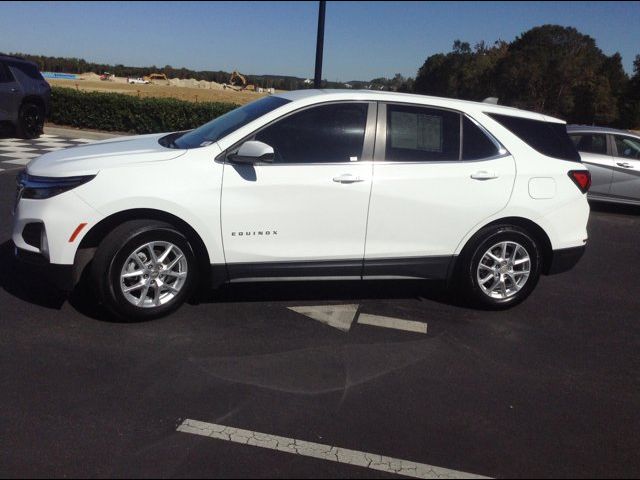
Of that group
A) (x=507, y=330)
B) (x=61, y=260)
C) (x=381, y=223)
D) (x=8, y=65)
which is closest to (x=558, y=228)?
(x=507, y=330)

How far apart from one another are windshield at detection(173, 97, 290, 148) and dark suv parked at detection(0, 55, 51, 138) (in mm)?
9709

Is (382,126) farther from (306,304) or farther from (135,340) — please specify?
(135,340)

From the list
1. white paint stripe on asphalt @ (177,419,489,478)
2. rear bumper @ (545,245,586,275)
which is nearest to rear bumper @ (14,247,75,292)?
white paint stripe on asphalt @ (177,419,489,478)

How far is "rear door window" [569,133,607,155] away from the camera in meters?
9.83

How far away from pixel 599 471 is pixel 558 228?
97.4 inches

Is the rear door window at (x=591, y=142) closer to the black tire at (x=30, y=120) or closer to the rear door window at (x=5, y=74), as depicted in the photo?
the rear door window at (x=5, y=74)

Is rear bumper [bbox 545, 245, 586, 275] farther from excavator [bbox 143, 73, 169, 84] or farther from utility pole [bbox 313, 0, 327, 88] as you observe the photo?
excavator [bbox 143, 73, 169, 84]

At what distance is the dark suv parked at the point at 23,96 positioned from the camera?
12992 millimetres

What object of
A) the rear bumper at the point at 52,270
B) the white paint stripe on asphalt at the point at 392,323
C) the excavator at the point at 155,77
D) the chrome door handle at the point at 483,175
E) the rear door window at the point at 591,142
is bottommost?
the white paint stripe on asphalt at the point at 392,323

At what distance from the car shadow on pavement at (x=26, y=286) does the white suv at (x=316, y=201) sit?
61cm

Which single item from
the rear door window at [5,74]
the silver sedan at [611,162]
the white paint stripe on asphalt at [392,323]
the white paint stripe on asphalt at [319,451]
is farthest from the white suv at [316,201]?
the rear door window at [5,74]

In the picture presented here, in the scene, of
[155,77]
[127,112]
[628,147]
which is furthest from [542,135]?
[155,77]

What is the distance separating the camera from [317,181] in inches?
178

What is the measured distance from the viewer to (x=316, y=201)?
14.9ft
